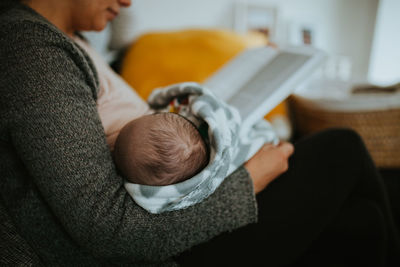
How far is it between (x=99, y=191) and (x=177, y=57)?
3.27ft

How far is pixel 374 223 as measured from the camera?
593 millimetres

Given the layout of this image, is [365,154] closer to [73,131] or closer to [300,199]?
[300,199]

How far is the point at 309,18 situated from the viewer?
2025 mm

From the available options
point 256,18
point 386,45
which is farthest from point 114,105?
point 386,45

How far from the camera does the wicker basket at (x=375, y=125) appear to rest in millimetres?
1056

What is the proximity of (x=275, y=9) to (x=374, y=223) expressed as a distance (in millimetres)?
1700

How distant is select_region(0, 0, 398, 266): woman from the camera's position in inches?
14.9

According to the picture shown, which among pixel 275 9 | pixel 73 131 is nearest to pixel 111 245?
pixel 73 131

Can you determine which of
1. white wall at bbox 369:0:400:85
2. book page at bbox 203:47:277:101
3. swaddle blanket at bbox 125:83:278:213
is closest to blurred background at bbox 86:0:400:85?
white wall at bbox 369:0:400:85

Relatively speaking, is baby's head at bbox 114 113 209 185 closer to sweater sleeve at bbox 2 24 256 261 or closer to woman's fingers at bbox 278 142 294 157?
sweater sleeve at bbox 2 24 256 261

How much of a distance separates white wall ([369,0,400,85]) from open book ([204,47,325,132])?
138 cm

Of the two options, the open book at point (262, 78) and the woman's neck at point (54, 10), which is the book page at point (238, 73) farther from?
the woman's neck at point (54, 10)

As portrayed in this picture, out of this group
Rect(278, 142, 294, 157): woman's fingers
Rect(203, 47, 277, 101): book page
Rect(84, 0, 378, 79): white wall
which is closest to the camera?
Rect(278, 142, 294, 157): woman's fingers

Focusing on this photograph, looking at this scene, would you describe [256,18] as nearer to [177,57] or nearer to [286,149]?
[177,57]
